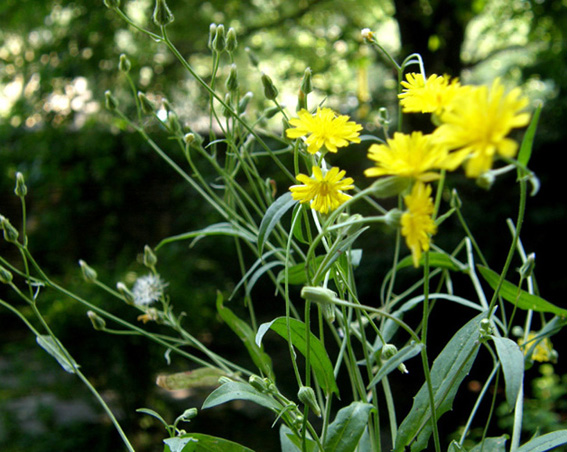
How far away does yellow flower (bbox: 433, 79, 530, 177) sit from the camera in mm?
232

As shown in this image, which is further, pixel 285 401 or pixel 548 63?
pixel 548 63

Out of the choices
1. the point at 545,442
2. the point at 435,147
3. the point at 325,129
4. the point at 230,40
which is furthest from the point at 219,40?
the point at 545,442

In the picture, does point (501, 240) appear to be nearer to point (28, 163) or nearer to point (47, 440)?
point (47, 440)

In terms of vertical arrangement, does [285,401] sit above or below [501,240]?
above

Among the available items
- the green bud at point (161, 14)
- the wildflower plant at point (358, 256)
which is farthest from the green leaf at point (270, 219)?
the green bud at point (161, 14)

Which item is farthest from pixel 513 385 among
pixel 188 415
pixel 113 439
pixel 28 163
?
pixel 28 163

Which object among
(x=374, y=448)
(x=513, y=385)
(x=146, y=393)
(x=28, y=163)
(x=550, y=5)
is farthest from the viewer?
(x=28, y=163)

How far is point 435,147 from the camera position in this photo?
0.84ft

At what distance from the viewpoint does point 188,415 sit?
16.8 inches

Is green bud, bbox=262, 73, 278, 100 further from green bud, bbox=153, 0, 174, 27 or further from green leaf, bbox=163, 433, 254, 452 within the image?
green leaf, bbox=163, 433, 254, 452

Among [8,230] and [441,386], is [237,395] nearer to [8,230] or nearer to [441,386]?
[441,386]

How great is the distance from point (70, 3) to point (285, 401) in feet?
7.15

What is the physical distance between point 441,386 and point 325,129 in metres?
0.19

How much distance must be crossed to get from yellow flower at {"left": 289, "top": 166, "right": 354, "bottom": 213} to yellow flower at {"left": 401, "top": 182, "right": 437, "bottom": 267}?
0.23 ft
